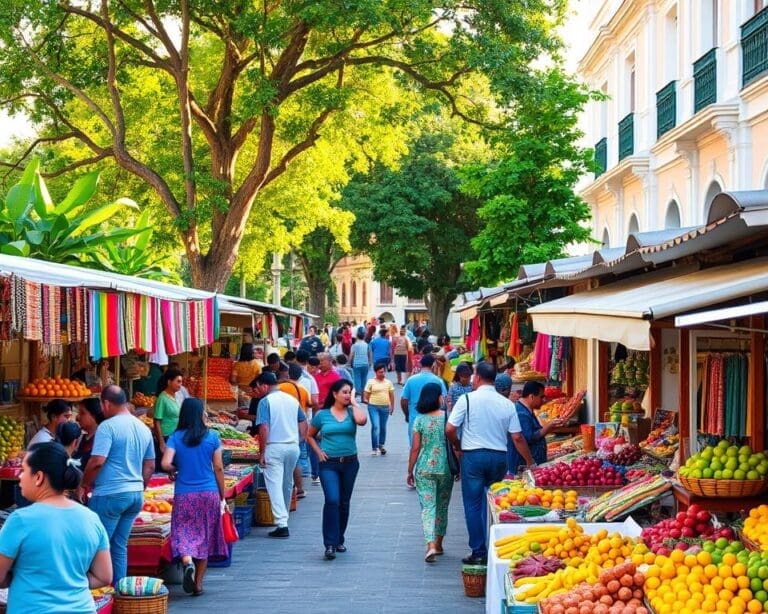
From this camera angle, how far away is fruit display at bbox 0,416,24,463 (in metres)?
11.1

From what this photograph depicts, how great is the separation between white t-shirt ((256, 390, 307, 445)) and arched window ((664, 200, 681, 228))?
12719 millimetres

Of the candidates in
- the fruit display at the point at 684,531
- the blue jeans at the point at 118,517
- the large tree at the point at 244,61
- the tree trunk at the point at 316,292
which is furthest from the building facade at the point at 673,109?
the tree trunk at the point at 316,292

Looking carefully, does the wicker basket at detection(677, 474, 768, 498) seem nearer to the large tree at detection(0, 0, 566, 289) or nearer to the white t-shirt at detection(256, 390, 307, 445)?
the white t-shirt at detection(256, 390, 307, 445)

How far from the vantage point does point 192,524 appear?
→ 9602mm

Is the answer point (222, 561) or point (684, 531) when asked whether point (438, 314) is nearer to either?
point (222, 561)

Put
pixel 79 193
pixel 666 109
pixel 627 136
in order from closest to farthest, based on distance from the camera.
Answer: pixel 79 193, pixel 666 109, pixel 627 136

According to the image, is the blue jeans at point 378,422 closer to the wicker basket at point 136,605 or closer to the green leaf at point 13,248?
the green leaf at point 13,248

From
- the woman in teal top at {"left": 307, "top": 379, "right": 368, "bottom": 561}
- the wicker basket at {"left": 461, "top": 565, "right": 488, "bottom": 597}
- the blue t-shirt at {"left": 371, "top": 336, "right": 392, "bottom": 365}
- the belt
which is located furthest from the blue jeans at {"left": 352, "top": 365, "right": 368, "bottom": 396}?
the wicker basket at {"left": 461, "top": 565, "right": 488, "bottom": 597}

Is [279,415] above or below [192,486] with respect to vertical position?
above

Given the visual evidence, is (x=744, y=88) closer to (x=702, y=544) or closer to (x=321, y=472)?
(x=321, y=472)

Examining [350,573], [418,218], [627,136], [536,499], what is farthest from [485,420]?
[418,218]

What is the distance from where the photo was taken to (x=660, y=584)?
6680 mm

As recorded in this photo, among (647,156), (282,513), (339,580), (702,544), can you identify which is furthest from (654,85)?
(702,544)

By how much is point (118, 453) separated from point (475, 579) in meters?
3.19
